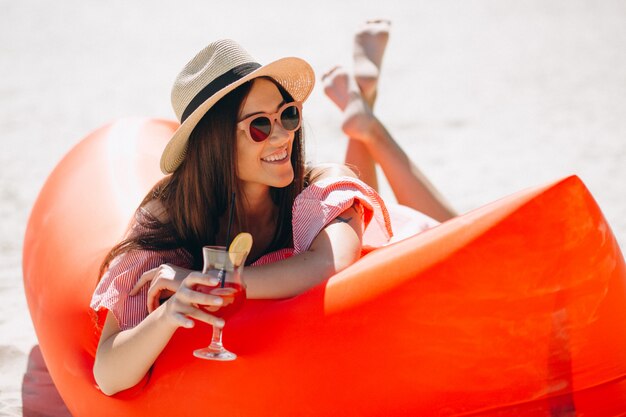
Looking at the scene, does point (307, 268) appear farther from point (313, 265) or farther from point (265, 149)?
point (265, 149)

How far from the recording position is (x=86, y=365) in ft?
8.59

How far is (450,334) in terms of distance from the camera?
82.6 inches

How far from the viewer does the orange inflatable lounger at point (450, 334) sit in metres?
2.07

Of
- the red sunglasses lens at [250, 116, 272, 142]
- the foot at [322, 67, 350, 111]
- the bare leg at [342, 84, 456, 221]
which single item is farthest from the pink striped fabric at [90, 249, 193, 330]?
the foot at [322, 67, 350, 111]

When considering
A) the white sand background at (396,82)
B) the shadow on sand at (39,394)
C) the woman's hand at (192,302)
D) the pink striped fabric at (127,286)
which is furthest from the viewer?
the white sand background at (396,82)

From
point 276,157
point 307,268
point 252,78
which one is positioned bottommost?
point 307,268

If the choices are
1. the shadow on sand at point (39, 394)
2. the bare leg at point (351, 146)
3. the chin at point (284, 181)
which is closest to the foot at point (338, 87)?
the bare leg at point (351, 146)

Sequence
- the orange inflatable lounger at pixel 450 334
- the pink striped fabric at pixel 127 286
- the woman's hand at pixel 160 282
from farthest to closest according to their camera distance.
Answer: the pink striped fabric at pixel 127 286
the woman's hand at pixel 160 282
the orange inflatable lounger at pixel 450 334

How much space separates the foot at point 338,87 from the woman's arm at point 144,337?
5.95ft

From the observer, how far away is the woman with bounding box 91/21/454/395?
229 cm

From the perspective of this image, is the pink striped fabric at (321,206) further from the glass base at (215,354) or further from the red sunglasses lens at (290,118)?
the glass base at (215,354)

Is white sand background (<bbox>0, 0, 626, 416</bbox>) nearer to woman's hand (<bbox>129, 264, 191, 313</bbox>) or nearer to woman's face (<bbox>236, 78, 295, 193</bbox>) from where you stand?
woman's hand (<bbox>129, 264, 191, 313</bbox>)

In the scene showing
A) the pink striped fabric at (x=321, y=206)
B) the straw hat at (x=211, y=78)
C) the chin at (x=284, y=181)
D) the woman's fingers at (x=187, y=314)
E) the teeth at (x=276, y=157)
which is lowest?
the woman's fingers at (x=187, y=314)

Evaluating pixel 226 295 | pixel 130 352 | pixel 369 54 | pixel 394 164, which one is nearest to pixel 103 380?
pixel 130 352
